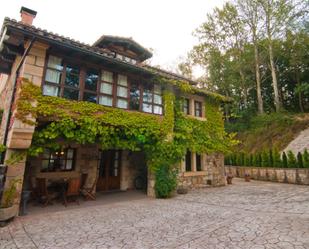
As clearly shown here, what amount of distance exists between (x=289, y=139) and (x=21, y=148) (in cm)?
1940

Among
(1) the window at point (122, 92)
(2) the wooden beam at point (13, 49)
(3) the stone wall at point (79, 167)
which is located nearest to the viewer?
(2) the wooden beam at point (13, 49)

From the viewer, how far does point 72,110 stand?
7.24 m

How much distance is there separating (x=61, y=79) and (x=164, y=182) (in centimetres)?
593

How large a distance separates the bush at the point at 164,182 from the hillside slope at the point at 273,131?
40.9 feet

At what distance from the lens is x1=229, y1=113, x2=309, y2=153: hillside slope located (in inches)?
708

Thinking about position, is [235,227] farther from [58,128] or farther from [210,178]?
[210,178]

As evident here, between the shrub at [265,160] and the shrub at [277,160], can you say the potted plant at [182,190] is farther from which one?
the shrub at [265,160]

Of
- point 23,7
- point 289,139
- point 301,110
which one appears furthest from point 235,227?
point 301,110

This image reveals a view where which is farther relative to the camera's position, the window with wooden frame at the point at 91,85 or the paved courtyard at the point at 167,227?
the window with wooden frame at the point at 91,85

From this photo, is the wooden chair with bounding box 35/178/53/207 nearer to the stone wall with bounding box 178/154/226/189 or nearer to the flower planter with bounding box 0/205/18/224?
the flower planter with bounding box 0/205/18/224

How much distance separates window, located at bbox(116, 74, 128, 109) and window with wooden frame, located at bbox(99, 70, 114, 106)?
330 mm

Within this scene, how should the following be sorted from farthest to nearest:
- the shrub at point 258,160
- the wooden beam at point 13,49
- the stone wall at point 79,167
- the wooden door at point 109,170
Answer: the shrub at point 258,160 → the wooden door at point 109,170 → the stone wall at point 79,167 → the wooden beam at point 13,49

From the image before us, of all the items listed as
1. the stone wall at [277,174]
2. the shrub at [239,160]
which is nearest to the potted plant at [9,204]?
the stone wall at [277,174]

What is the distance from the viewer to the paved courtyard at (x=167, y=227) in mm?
4109
